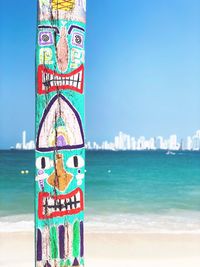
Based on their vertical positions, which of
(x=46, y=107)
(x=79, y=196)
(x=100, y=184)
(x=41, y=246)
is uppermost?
(x=46, y=107)

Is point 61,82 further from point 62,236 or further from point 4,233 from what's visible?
point 4,233

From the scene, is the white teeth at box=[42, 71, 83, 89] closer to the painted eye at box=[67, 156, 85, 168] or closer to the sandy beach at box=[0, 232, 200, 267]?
the painted eye at box=[67, 156, 85, 168]

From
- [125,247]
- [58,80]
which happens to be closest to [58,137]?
[58,80]

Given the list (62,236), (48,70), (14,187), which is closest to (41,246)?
(62,236)

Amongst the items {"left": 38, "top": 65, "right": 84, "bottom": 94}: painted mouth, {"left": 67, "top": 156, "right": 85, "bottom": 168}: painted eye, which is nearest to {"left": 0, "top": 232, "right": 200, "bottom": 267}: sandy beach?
{"left": 67, "top": 156, "right": 85, "bottom": 168}: painted eye

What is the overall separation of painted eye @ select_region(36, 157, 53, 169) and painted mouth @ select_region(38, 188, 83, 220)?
0.10 m

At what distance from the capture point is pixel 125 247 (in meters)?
5.90

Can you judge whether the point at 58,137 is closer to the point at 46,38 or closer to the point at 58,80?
the point at 58,80

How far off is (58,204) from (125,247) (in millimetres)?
4363

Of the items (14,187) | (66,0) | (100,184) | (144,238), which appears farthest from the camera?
(100,184)

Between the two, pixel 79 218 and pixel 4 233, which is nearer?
pixel 79 218

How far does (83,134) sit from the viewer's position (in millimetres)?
1786

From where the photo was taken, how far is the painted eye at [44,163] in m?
1.72

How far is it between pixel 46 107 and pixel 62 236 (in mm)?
488
